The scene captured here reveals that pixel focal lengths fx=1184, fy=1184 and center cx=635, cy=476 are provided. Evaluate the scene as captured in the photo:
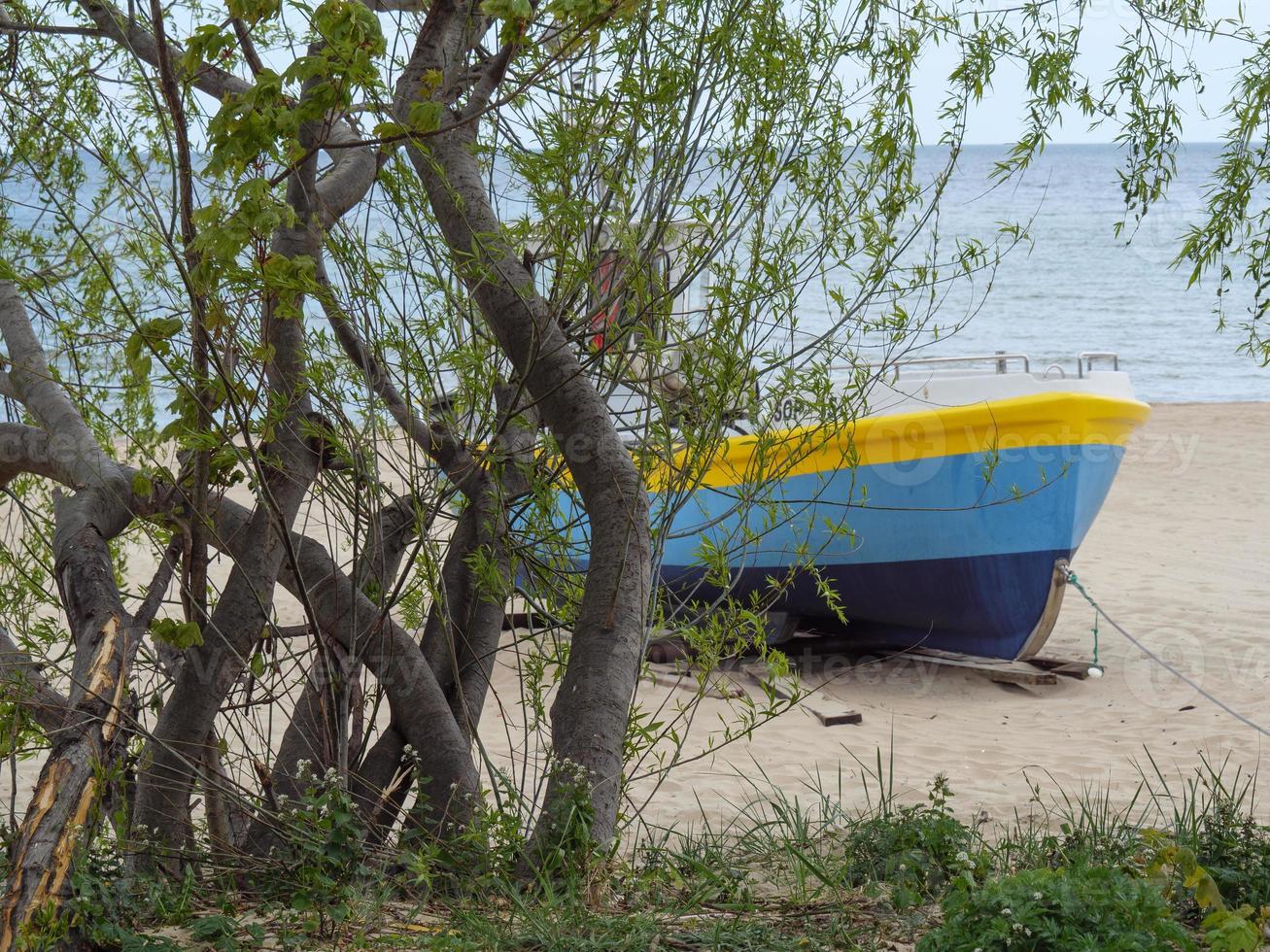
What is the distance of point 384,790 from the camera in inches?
140

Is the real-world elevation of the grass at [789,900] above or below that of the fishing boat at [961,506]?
below

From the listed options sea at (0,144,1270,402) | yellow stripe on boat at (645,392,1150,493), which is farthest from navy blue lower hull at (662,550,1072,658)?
sea at (0,144,1270,402)

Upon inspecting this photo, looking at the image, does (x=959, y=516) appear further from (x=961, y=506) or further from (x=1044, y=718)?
(x=1044, y=718)

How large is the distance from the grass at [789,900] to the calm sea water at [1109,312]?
12.6 metres

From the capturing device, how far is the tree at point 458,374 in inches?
116

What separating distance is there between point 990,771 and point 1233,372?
2541 centimetres

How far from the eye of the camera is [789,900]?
3359 millimetres

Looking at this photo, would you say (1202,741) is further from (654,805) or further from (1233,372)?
(1233,372)

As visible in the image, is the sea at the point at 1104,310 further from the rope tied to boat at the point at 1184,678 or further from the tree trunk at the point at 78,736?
the tree trunk at the point at 78,736

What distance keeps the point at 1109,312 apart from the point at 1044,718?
34.2 metres

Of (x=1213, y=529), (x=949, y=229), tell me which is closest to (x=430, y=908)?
(x=1213, y=529)

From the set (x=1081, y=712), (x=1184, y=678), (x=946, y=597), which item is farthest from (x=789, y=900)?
(x=946, y=597)

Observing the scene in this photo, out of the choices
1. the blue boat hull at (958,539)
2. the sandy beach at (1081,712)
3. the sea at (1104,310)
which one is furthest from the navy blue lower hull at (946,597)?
the sea at (1104,310)

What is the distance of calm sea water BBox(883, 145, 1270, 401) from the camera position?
1073 inches
